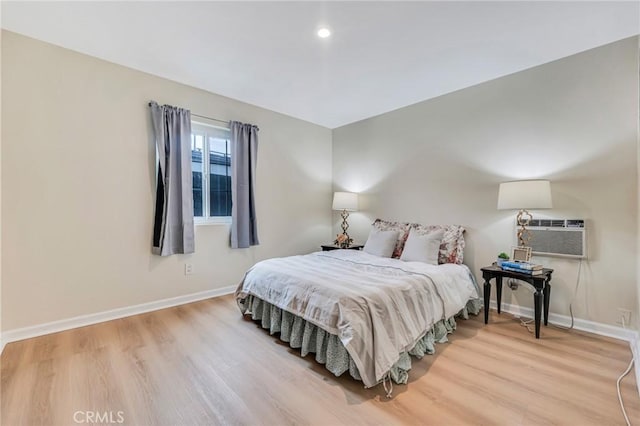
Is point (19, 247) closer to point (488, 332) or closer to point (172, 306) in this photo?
point (172, 306)

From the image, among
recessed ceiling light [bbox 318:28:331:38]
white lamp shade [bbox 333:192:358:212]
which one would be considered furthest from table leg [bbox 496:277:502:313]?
recessed ceiling light [bbox 318:28:331:38]

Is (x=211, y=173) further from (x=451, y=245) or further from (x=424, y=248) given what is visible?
(x=451, y=245)

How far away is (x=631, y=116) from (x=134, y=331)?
15.5 ft

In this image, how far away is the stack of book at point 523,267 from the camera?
2.51m

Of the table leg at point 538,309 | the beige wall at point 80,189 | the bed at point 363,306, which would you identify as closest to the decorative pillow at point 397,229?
the bed at point 363,306

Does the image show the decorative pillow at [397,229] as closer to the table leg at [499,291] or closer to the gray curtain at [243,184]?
the table leg at [499,291]

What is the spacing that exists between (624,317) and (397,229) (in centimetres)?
215

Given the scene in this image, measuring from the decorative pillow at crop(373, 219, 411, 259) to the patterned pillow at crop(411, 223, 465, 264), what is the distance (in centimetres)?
28

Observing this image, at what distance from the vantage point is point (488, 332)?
2.59 m

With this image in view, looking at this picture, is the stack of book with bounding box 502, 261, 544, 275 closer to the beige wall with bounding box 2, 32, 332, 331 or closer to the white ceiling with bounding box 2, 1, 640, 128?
the white ceiling with bounding box 2, 1, 640, 128

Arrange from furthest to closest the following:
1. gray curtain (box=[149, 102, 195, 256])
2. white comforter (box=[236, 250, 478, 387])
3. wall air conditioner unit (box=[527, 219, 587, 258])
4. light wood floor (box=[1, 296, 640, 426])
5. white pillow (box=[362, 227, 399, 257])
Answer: white pillow (box=[362, 227, 399, 257]), gray curtain (box=[149, 102, 195, 256]), wall air conditioner unit (box=[527, 219, 587, 258]), white comforter (box=[236, 250, 478, 387]), light wood floor (box=[1, 296, 640, 426])

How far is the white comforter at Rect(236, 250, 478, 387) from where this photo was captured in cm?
180

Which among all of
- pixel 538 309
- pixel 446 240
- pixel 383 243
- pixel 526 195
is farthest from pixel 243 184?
pixel 538 309

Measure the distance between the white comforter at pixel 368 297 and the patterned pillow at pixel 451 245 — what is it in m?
0.18
